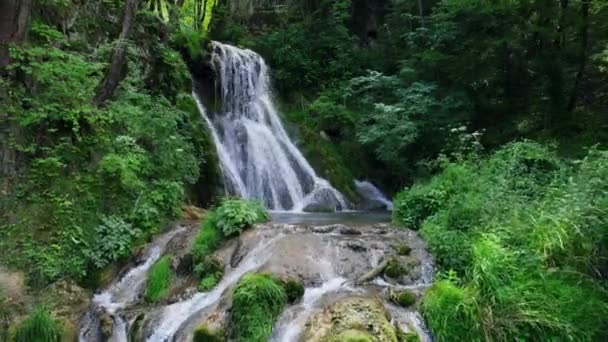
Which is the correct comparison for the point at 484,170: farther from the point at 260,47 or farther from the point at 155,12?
the point at 260,47

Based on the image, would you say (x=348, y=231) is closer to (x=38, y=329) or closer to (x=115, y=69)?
(x=38, y=329)

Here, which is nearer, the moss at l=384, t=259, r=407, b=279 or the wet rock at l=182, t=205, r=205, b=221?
the moss at l=384, t=259, r=407, b=279

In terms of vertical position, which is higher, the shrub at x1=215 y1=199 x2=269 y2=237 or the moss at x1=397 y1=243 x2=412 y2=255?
the shrub at x1=215 y1=199 x2=269 y2=237

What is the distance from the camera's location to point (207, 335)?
16.9ft

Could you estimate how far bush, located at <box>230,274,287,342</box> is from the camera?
513cm

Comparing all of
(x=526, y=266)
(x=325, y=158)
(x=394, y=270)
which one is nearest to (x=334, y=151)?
(x=325, y=158)

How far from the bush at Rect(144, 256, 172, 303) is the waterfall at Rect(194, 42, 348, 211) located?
15.7 ft

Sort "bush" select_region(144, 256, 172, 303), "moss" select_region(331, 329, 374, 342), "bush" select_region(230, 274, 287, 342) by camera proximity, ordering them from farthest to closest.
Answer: "bush" select_region(144, 256, 172, 303) → "bush" select_region(230, 274, 287, 342) → "moss" select_region(331, 329, 374, 342)

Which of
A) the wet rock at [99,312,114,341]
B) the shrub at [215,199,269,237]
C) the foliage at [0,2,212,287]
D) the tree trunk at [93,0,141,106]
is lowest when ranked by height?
the wet rock at [99,312,114,341]

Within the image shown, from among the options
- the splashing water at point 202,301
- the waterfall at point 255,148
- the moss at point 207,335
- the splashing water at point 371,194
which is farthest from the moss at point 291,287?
the splashing water at point 371,194

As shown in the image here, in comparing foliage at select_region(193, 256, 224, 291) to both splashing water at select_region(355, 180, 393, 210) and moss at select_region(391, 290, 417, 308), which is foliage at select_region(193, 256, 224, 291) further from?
splashing water at select_region(355, 180, 393, 210)

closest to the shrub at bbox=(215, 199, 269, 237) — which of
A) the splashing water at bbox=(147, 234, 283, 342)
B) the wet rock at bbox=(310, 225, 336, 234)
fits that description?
the splashing water at bbox=(147, 234, 283, 342)

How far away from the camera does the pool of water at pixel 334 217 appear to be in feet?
32.2

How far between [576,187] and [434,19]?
869 cm
